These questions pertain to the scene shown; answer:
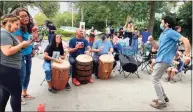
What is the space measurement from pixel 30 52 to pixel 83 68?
1.74 meters

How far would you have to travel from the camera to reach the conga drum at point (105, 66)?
6.94 m

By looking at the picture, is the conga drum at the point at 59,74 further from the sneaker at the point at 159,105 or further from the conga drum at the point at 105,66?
the sneaker at the point at 159,105

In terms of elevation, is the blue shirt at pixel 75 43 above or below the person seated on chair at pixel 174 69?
above

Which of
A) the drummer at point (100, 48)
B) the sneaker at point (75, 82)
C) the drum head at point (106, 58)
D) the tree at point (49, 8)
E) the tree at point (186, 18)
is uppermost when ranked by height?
the tree at point (49, 8)

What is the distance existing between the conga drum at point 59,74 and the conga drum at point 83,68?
2.05ft

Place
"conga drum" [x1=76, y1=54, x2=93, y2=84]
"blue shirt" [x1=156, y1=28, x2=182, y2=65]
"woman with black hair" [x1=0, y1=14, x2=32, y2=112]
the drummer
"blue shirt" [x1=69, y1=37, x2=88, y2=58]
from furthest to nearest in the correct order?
the drummer < "blue shirt" [x1=69, y1=37, x2=88, y2=58] < "conga drum" [x1=76, y1=54, x2=93, y2=84] < "blue shirt" [x1=156, y1=28, x2=182, y2=65] < "woman with black hair" [x1=0, y1=14, x2=32, y2=112]

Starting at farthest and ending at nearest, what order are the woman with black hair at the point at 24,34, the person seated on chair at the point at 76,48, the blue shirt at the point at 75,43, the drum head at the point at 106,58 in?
the drum head at the point at 106,58, the blue shirt at the point at 75,43, the person seated on chair at the point at 76,48, the woman with black hair at the point at 24,34

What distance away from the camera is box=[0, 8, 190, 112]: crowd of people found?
11.1 feet

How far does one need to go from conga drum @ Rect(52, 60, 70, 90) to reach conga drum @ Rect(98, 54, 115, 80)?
1.41 metres

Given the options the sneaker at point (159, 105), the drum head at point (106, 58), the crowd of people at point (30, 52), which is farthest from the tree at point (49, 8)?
the sneaker at point (159, 105)

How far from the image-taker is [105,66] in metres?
6.99

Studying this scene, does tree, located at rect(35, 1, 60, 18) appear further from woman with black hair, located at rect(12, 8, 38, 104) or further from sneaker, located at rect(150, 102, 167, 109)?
sneaker, located at rect(150, 102, 167, 109)

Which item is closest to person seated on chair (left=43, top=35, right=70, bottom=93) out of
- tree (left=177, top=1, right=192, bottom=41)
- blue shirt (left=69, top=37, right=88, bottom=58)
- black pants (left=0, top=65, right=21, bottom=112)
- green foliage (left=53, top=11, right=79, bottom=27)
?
blue shirt (left=69, top=37, right=88, bottom=58)

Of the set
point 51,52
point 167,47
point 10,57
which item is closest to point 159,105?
point 167,47
